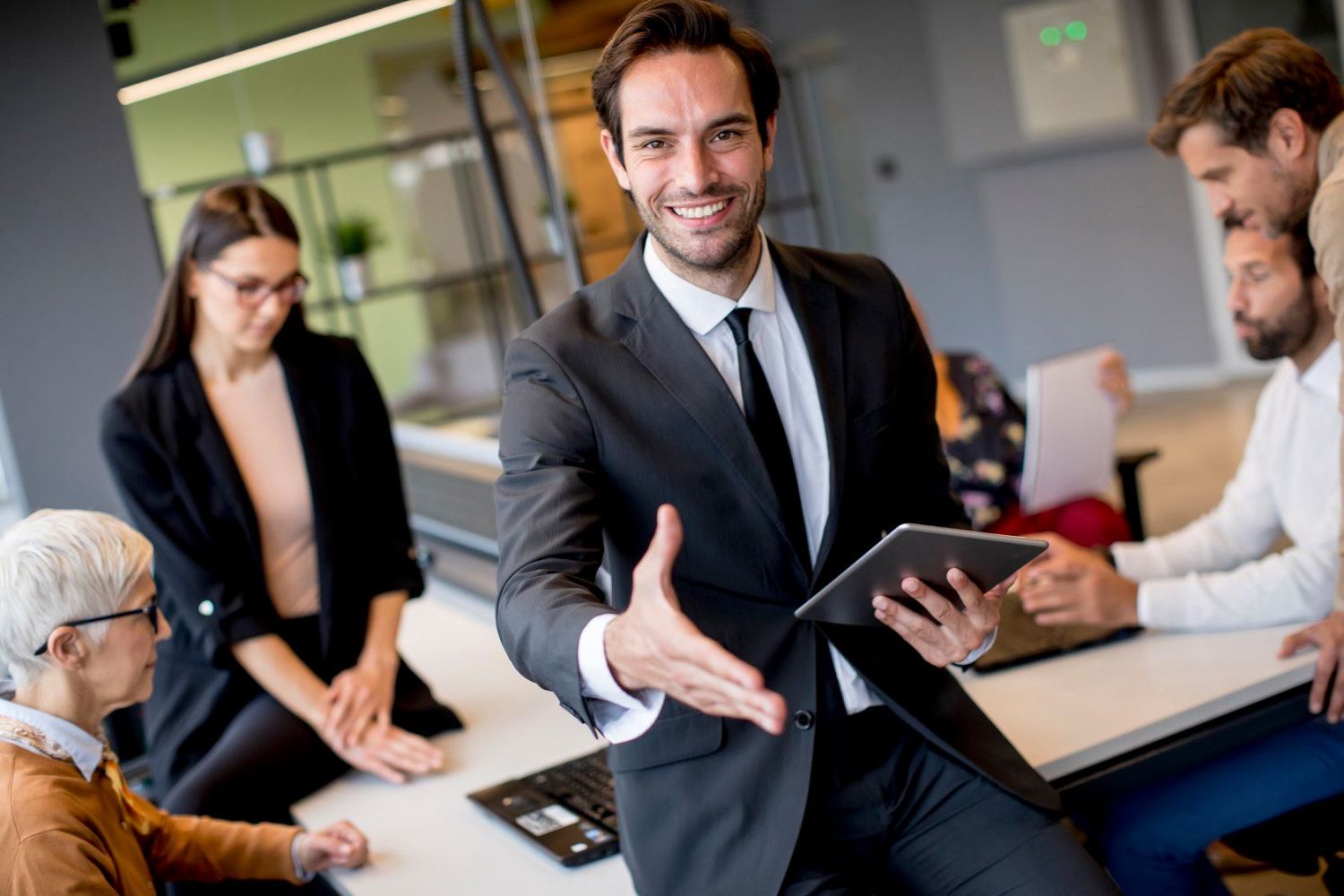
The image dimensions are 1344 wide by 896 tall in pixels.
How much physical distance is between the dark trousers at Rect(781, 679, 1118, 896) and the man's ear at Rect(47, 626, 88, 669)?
0.91 m

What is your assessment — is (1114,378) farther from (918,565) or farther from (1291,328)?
(918,565)

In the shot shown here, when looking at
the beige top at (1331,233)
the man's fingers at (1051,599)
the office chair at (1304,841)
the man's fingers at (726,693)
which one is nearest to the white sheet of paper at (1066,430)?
the man's fingers at (1051,599)

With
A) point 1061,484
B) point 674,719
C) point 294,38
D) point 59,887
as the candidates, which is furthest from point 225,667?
point 294,38

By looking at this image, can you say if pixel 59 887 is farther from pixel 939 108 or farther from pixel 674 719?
pixel 939 108

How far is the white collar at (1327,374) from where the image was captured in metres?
2.10

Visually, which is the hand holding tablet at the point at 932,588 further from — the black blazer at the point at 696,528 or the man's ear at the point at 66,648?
the man's ear at the point at 66,648

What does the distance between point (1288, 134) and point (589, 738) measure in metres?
1.40

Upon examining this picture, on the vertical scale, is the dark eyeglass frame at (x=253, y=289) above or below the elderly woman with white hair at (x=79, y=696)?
above

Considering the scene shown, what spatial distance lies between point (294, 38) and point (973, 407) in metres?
4.03

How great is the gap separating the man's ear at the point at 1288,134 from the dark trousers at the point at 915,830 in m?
1.07

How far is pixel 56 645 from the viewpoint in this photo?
1697 millimetres

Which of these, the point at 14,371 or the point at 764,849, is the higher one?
the point at 14,371

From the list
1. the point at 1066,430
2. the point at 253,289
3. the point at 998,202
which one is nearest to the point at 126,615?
the point at 253,289

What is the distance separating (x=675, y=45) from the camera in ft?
5.05
